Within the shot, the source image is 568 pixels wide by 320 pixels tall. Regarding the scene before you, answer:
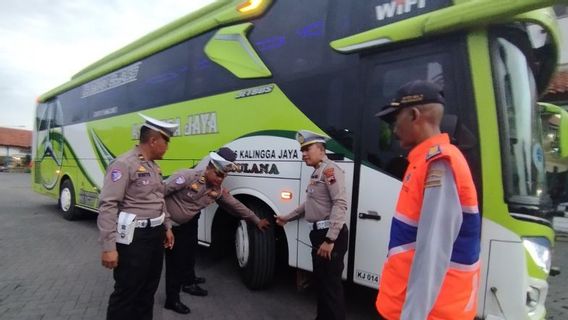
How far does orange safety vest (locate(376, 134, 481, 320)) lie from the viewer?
4.87 feet

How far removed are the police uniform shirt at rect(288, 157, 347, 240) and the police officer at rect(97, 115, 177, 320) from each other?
4.11ft

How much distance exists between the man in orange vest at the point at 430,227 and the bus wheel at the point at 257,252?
267cm

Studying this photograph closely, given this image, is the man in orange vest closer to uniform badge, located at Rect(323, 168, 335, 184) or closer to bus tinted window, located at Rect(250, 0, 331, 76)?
uniform badge, located at Rect(323, 168, 335, 184)

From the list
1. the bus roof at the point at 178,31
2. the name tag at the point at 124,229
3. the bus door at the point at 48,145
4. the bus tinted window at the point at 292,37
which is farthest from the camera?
the bus door at the point at 48,145

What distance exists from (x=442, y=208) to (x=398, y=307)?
0.47m

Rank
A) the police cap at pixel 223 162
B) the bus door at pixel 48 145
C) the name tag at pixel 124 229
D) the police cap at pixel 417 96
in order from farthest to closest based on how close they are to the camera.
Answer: the bus door at pixel 48 145, the police cap at pixel 223 162, the name tag at pixel 124 229, the police cap at pixel 417 96

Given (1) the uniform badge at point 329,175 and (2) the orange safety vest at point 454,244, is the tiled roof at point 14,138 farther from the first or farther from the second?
(2) the orange safety vest at point 454,244

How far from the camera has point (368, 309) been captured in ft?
13.6

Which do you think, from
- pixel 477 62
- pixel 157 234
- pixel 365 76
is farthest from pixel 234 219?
pixel 477 62

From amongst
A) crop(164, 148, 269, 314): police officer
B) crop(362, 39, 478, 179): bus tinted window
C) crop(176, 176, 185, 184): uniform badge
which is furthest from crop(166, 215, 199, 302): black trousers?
crop(362, 39, 478, 179): bus tinted window

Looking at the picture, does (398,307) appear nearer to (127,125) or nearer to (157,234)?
(157,234)

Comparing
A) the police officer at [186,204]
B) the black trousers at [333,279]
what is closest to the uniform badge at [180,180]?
the police officer at [186,204]

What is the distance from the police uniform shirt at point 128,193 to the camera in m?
2.77

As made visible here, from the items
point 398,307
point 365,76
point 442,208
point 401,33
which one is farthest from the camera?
point 365,76
